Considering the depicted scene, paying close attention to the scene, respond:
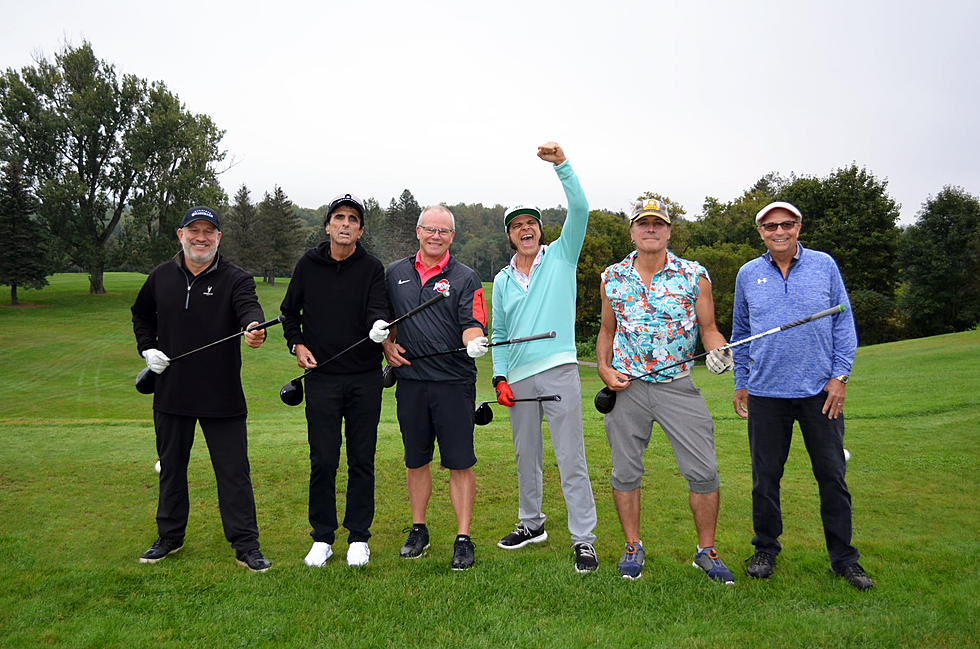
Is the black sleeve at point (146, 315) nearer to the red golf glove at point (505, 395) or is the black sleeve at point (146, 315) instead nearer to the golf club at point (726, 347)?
the red golf glove at point (505, 395)

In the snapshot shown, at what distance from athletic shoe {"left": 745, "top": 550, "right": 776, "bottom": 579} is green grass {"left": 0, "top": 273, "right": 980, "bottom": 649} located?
0.33 feet

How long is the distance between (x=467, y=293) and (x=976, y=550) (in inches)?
160

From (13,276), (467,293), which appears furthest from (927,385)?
(13,276)

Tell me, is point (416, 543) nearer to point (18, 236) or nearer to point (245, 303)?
point (245, 303)

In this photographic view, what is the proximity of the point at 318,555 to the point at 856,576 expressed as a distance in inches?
139

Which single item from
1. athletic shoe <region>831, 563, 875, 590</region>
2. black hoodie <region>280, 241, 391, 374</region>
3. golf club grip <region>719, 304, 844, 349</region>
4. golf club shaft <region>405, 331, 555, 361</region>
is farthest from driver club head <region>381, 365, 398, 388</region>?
athletic shoe <region>831, 563, 875, 590</region>

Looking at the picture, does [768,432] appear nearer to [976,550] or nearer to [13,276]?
[976,550]

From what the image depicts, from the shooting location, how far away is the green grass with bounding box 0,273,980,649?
3.45m

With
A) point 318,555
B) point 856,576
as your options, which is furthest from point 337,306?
point 856,576

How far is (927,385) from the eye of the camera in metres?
14.2

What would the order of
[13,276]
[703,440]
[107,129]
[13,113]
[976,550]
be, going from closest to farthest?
[703,440] → [976,550] → [13,276] → [13,113] → [107,129]

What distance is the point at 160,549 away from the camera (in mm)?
4562

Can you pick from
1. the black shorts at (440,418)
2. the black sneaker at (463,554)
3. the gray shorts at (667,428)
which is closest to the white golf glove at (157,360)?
the black shorts at (440,418)

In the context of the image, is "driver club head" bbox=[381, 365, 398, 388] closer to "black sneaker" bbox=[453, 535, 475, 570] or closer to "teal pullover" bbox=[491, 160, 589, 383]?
"teal pullover" bbox=[491, 160, 589, 383]
